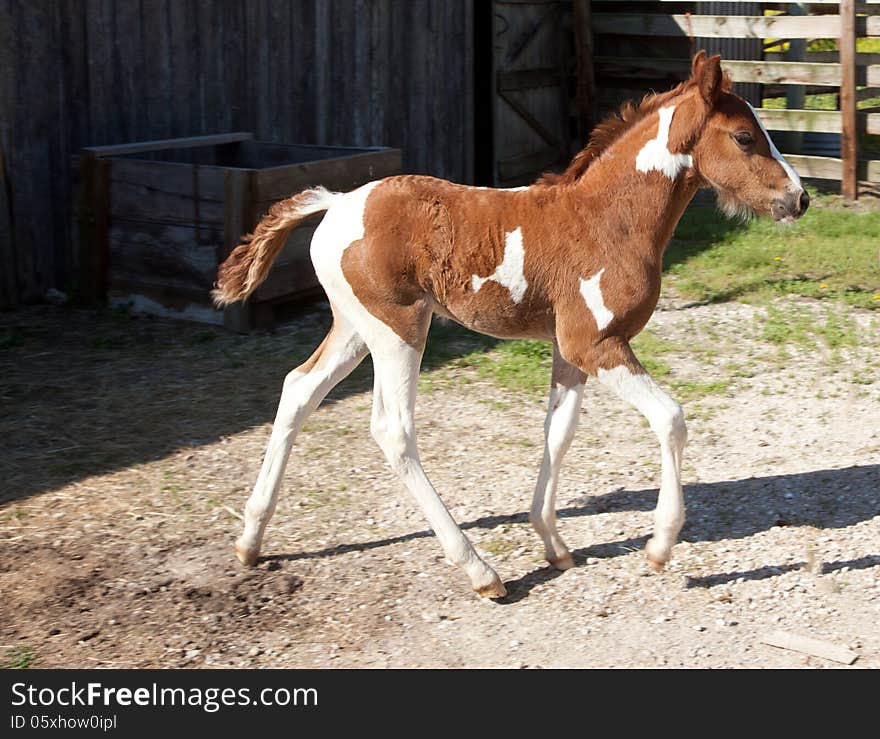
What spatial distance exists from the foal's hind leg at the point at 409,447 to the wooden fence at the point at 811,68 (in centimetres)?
736

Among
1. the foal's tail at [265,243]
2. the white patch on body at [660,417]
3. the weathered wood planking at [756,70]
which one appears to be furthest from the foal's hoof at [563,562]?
the weathered wood planking at [756,70]

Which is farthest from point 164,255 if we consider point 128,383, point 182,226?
point 128,383

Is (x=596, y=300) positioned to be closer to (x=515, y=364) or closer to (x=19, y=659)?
(x=19, y=659)

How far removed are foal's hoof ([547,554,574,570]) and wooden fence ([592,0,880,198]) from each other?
7.32 meters

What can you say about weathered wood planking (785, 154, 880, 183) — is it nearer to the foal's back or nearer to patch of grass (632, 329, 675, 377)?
patch of grass (632, 329, 675, 377)

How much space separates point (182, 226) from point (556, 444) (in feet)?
13.6

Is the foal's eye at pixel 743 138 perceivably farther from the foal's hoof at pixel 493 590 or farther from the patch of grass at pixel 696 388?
the patch of grass at pixel 696 388

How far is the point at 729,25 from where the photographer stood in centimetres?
1199

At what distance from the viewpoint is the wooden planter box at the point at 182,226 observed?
7746mm

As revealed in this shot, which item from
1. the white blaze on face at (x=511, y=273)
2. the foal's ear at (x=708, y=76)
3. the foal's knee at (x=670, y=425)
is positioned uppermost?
the foal's ear at (x=708, y=76)

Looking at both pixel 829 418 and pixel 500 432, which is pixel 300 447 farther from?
pixel 829 418

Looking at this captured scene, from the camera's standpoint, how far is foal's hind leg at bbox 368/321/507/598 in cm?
438

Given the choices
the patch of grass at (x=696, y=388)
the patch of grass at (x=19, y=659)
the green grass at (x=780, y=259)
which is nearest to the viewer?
the patch of grass at (x=19, y=659)

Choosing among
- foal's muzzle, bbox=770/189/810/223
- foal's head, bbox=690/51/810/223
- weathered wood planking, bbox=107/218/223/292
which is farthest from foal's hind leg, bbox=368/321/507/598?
weathered wood planking, bbox=107/218/223/292
